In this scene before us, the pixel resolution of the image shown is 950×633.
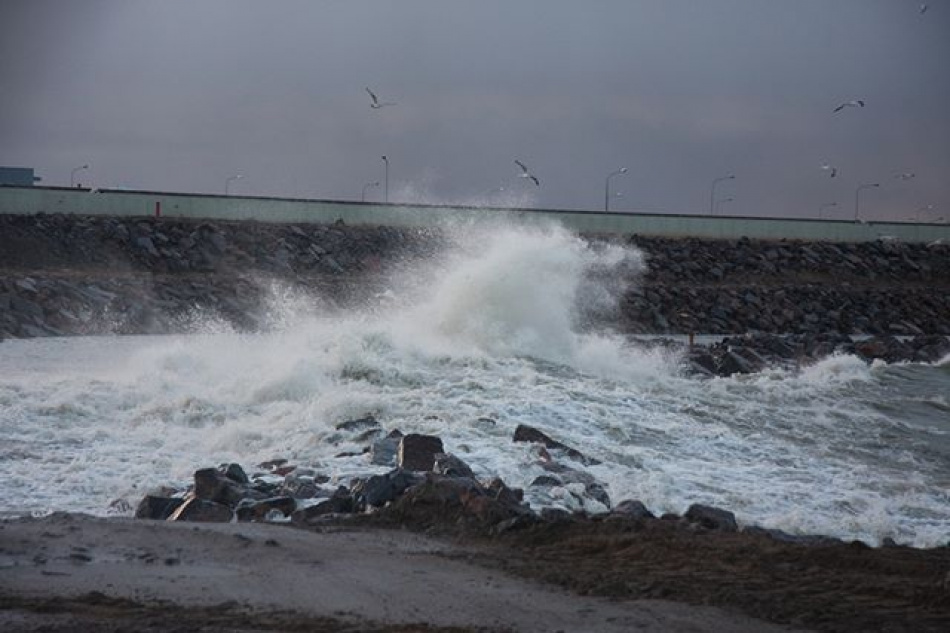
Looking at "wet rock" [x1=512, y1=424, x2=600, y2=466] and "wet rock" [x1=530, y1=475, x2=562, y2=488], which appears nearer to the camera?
"wet rock" [x1=530, y1=475, x2=562, y2=488]

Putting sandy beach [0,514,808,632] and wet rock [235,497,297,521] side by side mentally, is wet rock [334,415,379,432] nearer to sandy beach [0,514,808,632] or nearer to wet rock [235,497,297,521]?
wet rock [235,497,297,521]

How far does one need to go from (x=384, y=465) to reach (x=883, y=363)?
771 inches

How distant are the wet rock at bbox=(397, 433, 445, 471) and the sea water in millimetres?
374

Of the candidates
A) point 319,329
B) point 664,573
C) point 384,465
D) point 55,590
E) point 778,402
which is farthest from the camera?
point 319,329

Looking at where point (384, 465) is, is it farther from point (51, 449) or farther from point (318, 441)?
point (51, 449)

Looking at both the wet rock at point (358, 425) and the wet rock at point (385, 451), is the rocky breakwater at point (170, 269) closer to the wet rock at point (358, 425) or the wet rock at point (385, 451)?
the wet rock at point (358, 425)

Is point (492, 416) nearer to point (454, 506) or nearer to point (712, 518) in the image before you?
point (712, 518)

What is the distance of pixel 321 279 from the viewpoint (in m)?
40.4

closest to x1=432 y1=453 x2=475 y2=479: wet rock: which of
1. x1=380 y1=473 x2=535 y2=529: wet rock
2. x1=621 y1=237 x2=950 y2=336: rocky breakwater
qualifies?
x1=380 y1=473 x2=535 y2=529: wet rock

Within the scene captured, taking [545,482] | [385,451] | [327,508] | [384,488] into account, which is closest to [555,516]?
[384,488]

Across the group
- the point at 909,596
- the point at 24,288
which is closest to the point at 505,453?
the point at 909,596

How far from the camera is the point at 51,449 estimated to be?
13570mm

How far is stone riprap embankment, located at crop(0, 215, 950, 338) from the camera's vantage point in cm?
3272

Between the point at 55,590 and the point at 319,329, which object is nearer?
the point at 55,590
